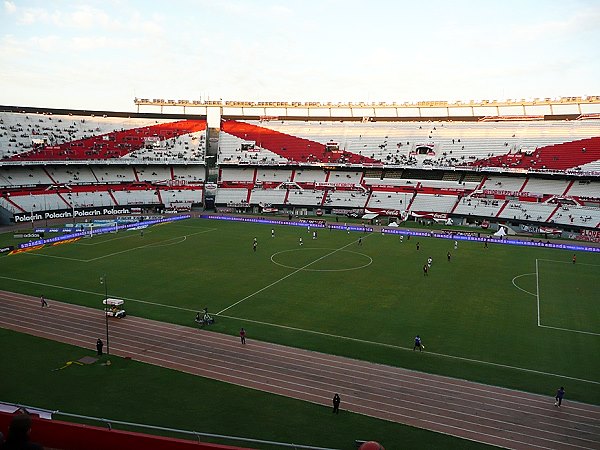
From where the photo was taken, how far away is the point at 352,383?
21.4 meters

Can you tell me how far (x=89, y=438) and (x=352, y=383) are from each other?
15.4 m

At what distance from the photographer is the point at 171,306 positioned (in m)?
31.8

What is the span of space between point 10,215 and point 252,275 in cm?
4474

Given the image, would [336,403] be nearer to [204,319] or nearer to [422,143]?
[204,319]

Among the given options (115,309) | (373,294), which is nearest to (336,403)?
(373,294)

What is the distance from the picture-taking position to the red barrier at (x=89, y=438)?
743cm

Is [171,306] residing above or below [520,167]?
below

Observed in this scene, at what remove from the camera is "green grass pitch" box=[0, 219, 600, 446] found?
965 inches

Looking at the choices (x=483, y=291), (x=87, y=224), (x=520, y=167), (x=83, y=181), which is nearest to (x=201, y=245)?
(x=87, y=224)

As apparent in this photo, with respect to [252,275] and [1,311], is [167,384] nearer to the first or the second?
[1,311]

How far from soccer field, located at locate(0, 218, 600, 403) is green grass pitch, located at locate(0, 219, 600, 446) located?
11 centimetres

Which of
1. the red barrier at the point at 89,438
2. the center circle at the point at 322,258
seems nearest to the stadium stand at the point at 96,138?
the center circle at the point at 322,258

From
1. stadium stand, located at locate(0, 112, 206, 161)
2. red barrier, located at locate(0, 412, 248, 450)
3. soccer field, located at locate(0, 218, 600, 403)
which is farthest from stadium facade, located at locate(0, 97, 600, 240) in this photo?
red barrier, located at locate(0, 412, 248, 450)

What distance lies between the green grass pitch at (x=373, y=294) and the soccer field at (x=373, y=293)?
11 cm
